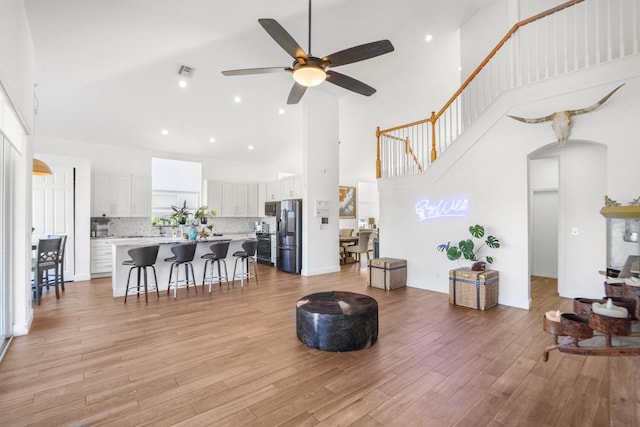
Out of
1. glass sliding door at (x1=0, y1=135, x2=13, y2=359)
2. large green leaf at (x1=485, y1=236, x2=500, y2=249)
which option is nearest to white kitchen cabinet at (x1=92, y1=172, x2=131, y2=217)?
glass sliding door at (x1=0, y1=135, x2=13, y2=359)

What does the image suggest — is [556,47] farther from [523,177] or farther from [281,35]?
[281,35]

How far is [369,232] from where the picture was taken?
895 centimetres

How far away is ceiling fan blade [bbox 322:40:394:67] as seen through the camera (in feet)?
10.5

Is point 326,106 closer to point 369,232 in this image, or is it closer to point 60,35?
point 369,232

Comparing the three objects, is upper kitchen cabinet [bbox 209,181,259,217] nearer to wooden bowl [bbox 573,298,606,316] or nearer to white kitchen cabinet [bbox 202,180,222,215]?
white kitchen cabinet [bbox 202,180,222,215]

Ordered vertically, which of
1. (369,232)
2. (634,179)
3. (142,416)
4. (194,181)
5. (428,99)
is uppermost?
(428,99)

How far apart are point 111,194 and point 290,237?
4.38 metres

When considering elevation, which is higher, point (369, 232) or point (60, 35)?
point (60, 35)

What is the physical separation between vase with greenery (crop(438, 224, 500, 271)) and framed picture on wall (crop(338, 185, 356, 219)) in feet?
21.9

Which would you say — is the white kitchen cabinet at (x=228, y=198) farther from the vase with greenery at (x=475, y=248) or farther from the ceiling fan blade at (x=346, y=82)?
the vase with greenery at (x=475, y=248)

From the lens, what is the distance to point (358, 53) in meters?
3.30

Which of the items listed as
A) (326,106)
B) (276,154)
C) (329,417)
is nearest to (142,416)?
(329,417)

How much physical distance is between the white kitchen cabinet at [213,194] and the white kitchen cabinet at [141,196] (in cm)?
146

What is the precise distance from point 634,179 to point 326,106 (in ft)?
18.2
